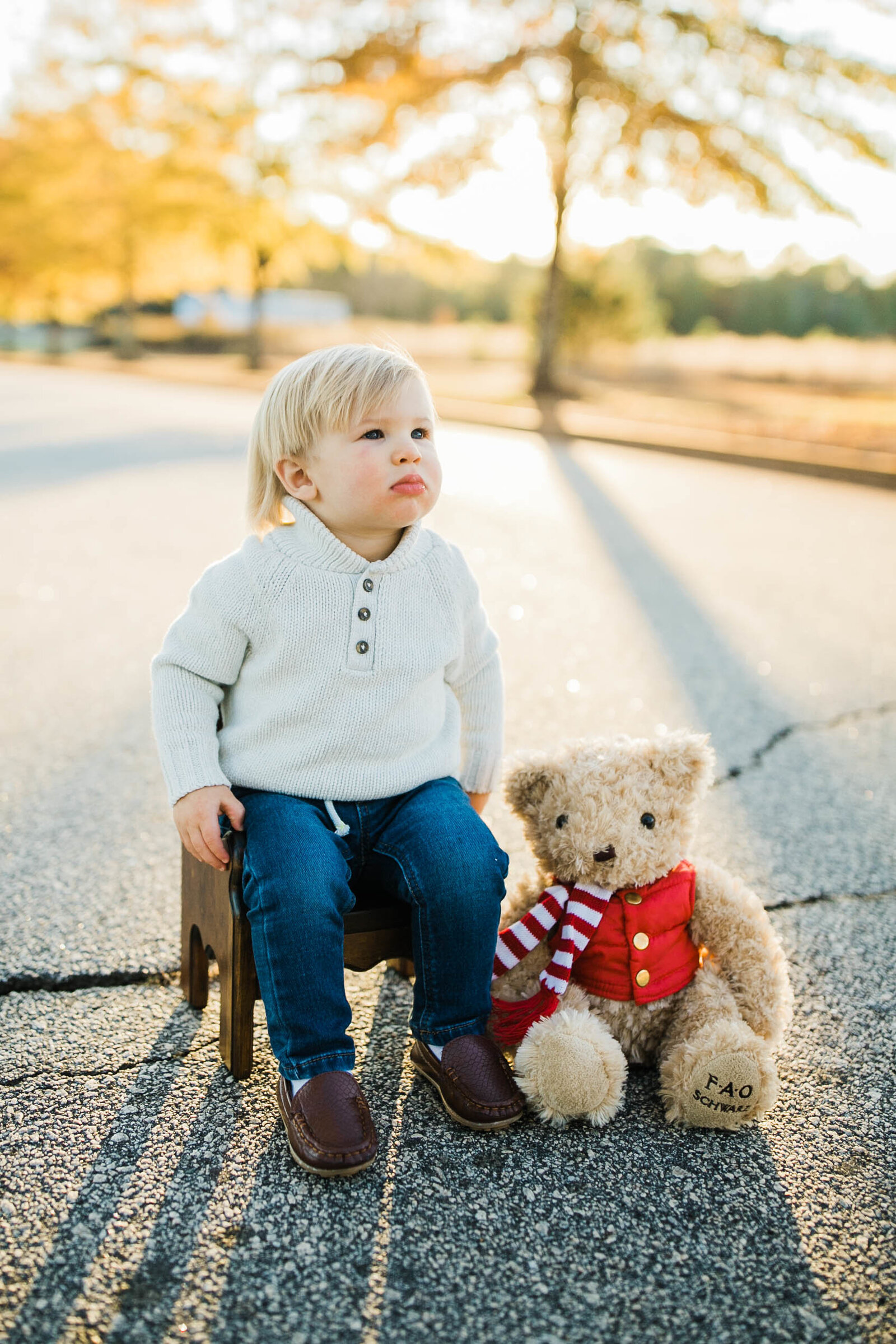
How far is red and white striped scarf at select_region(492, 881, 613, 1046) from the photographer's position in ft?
5.81

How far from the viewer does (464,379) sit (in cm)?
1936

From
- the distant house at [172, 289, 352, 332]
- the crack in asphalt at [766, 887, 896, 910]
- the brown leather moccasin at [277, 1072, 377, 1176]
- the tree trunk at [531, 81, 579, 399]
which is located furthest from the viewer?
the distant house at [172, 289, 352, 332]

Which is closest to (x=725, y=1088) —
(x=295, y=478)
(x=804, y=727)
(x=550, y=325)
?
(x=295, y=478)

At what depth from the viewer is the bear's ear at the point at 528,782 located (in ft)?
6.15

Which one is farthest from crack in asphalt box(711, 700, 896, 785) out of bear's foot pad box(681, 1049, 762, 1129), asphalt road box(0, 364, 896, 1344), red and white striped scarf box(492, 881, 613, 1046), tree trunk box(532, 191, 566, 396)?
tree trunk box(532, 191, 566, 396)

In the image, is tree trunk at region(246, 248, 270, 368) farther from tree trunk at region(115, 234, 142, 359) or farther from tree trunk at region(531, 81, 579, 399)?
tree trunk at region(531, 81, 579, 399)

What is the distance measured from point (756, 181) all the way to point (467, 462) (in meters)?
6.53

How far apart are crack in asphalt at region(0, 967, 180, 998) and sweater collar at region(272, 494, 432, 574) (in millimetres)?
858

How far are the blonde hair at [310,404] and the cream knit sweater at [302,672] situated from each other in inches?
3.0

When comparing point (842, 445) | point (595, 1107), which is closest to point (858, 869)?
point (595, 1107)

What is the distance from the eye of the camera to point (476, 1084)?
1676 millimetres

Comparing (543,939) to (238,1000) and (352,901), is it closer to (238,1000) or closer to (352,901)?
(352,901)

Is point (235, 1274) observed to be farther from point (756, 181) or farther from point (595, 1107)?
point (756, 181)

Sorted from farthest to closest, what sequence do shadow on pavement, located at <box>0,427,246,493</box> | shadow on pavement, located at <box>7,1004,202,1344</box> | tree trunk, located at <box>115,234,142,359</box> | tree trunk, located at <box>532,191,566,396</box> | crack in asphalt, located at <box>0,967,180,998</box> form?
tree trunk, located at <box>115,234,142,359</box> → tree trunk, located at <box>532,191,566,396</box> → shadow on pavement, located at <box>0,427,246,493</box> → crack in asphalt, located at <box>0,967,180,998</box> → shadow on pavement, located at <box>7,1004,202,1344</box>
